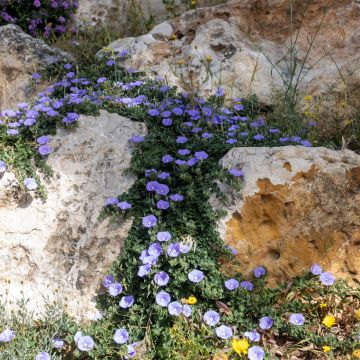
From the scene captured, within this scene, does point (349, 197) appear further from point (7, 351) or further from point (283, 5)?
point (283, 5)

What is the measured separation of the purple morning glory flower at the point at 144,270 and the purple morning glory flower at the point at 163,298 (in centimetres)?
14

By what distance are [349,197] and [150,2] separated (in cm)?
473

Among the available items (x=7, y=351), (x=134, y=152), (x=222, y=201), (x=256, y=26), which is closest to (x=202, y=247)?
(x=222, y=201)

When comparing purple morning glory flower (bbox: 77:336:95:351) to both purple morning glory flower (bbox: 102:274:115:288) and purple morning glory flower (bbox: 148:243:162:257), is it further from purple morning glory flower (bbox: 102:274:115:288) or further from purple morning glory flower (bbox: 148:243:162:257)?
purple morning glory flower (bbox: 148:243:162:257)

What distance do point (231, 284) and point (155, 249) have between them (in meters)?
0.47

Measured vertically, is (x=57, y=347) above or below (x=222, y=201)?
below

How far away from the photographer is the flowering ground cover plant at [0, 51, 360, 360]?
8.76 feet

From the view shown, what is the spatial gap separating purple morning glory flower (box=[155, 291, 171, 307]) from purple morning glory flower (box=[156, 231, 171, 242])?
0.31m

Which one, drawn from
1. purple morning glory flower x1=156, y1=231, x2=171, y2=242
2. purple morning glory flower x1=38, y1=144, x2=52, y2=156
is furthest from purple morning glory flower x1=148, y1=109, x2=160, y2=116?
purple morning glory flower x1=156, y1=231, x2=171, y2=242

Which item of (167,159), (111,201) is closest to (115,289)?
(111,201)

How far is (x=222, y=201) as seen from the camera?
309cm

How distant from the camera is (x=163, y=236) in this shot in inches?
115

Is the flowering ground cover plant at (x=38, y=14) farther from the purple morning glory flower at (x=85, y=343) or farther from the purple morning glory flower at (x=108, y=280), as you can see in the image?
the purple morning glory flower at (x=85, y=343)

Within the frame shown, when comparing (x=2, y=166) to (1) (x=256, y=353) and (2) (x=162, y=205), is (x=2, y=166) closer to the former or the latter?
(2) (x=162, y=205)
